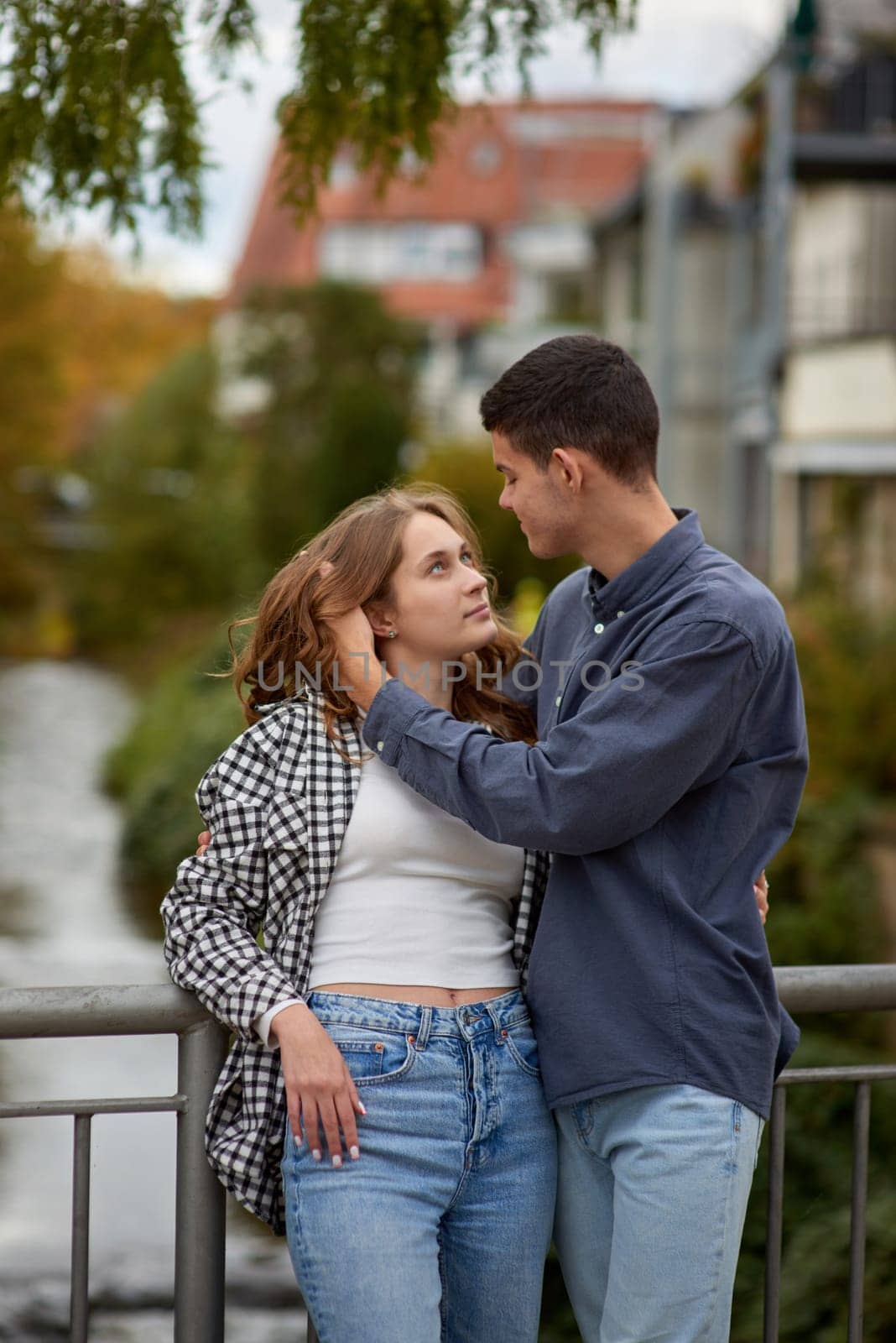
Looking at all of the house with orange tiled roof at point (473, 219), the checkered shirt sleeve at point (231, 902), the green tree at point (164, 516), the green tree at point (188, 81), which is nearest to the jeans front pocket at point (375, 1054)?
the checkered shirt sleeve at point (231, 902)

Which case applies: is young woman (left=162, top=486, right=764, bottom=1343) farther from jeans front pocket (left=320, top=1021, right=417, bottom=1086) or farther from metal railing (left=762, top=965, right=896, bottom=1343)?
metal railing (left=762, top=965, right=896, bottom=1343)

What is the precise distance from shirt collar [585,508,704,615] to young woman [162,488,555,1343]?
23 centimetres

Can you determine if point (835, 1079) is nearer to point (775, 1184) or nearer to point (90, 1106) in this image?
point (775, 1184)

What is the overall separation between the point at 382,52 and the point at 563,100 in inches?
1564

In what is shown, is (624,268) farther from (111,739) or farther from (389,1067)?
(389,1067)

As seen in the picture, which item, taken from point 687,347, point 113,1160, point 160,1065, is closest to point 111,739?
point 687,347

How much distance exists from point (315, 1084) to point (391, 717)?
0.52 m

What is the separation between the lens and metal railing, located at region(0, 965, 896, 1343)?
244cm

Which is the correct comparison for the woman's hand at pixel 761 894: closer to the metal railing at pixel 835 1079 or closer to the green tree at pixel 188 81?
the metal railing at pixel 835 1079

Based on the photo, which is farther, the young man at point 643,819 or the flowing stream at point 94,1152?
the flowing stream at point 94,1152

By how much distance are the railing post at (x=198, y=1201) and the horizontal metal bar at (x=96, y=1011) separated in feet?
0.18

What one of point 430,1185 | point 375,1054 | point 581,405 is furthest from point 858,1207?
point 581,405

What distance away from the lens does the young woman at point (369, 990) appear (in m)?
2.29

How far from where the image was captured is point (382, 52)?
141 inches
